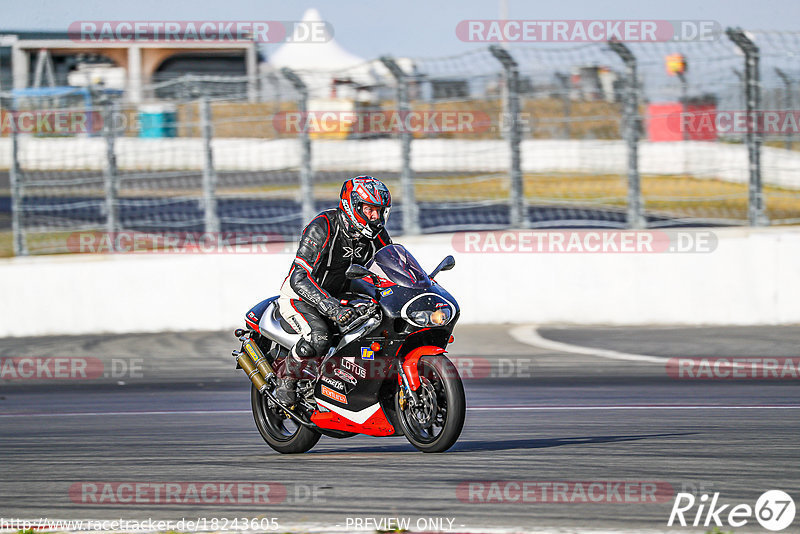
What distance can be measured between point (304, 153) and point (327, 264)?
7.63 metres

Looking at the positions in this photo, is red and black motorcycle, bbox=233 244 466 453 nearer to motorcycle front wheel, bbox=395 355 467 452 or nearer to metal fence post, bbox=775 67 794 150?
motorcycle front wheel, bbox=395 355 467 452

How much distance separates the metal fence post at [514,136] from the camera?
13938 mm

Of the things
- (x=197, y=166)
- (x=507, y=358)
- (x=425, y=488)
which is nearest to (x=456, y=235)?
(x=507, y=358)

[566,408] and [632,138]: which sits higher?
[632,138]

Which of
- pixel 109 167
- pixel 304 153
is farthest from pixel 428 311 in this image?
pixel 109 167

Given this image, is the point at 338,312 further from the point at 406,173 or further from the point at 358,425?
the point at 406,173

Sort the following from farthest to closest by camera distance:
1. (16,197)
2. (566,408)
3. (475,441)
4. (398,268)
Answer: (16,197) → (566,408) → (475,441) → (398,268)

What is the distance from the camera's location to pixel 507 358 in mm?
11766

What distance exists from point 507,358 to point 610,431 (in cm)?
395

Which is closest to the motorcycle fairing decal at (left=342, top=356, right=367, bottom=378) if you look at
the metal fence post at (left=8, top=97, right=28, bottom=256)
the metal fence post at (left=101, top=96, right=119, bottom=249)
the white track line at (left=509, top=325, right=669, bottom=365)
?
the white track line at (left=509, top=325, right=669, bottom=365)

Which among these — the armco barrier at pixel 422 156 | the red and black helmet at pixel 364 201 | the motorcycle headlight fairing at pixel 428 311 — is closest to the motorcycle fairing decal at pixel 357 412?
the motorcycle headlight fairing at pixel 428 311

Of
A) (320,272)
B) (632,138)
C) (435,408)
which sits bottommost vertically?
(435,408)

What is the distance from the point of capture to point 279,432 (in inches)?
296

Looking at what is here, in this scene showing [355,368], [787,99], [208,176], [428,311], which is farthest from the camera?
[208,176]
